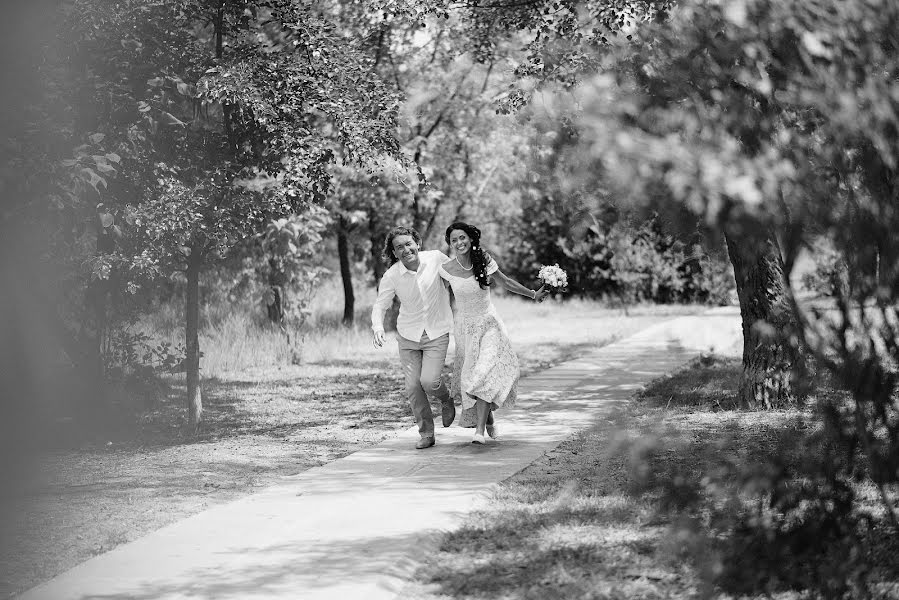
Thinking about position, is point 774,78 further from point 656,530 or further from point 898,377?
point 656,530

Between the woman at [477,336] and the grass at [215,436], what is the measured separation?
1.38 meters

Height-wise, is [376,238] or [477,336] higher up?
[376,238]

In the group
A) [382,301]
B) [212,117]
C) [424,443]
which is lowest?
[424,443]

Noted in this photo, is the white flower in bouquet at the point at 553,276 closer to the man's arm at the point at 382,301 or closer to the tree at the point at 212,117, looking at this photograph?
the man's arm at the point at 382,301

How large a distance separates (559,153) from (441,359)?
19.3ft

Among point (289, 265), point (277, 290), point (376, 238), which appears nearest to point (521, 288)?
point (289, 265)

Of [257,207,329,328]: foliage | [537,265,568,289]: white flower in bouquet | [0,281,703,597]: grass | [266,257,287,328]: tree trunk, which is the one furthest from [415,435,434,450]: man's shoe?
[266,257,287,328]: tree trunk

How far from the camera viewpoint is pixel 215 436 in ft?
36.0

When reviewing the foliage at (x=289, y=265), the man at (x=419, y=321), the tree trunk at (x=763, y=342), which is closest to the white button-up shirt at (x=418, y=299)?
the man at (x=419, y=321)

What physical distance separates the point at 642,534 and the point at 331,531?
1827mm

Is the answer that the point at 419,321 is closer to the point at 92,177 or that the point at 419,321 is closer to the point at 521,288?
the point at 521,288

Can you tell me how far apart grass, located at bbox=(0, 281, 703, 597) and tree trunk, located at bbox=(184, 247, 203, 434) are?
23 centimetres

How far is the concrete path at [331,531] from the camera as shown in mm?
5203

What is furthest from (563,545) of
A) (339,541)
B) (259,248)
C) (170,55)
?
(259,248)
